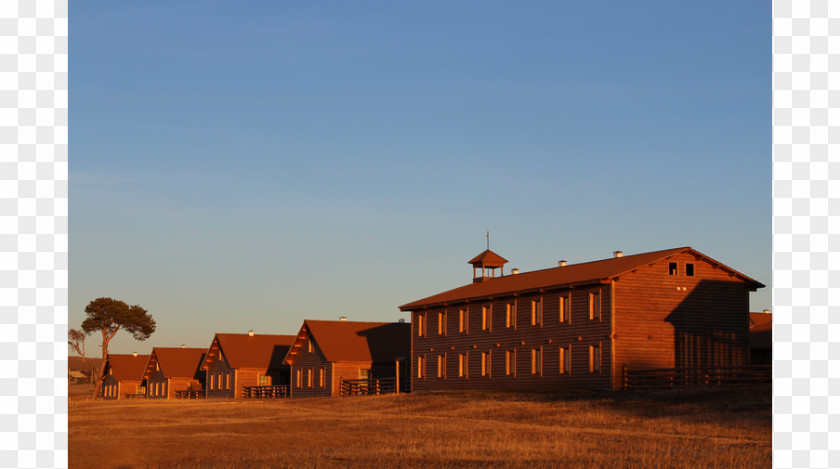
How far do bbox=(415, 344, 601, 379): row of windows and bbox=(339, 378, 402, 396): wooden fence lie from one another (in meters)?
4.19

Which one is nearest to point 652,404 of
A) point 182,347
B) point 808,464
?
point 808,464

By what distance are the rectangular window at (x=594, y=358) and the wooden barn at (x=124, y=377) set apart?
221 feet

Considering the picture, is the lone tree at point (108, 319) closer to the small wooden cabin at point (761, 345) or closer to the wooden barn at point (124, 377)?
the wooden barn at point (124, 377)

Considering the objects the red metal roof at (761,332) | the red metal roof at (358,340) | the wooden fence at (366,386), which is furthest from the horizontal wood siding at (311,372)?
the red metal roof at (761,332)

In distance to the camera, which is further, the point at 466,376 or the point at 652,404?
the point at 466,376

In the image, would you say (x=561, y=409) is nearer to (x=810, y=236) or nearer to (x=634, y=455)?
(x=634, y=455)

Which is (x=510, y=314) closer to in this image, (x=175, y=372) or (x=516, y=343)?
(x=516, y=343)

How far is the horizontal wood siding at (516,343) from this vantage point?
51500mm

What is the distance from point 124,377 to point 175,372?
1339cm

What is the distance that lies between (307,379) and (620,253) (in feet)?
91.6

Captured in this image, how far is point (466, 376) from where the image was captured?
61.0 m

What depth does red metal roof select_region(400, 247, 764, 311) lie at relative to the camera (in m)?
52.0

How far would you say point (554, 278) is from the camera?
5650 cm

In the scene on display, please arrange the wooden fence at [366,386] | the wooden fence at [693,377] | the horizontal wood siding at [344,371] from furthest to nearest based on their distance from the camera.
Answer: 1. the horizontal wood siding at [344,371]
2. the wooden fence at [366,386]
3. the wooden fence at [693,377]
